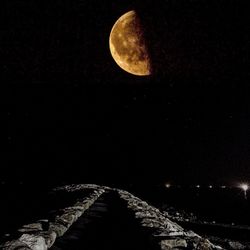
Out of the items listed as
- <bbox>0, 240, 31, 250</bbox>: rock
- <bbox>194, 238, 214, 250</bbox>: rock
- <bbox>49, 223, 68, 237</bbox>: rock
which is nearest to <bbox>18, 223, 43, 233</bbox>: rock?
<bbox>49, 223, 68, 237</bbox>: rock

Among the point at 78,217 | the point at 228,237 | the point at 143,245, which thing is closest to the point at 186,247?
the point at 143,245

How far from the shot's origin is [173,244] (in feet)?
11.1

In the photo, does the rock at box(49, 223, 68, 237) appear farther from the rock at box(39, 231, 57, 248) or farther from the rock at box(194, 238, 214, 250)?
the rock at box(194, 238, 214, 250)

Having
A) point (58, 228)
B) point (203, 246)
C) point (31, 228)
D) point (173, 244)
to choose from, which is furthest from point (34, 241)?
point (203, 246)

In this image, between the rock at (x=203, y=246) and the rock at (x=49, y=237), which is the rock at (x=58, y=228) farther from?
the rock at (x=203, y=246)

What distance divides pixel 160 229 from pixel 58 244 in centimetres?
154

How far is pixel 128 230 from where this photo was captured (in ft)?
16.2

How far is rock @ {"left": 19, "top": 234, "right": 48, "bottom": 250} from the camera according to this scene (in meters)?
2.85

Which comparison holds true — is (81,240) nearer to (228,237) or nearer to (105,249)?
(105,249)

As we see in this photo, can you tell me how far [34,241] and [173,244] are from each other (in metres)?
1.64

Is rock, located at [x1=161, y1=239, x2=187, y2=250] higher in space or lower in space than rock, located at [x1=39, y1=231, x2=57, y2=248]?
lower

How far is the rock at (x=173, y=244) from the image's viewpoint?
10.8ft

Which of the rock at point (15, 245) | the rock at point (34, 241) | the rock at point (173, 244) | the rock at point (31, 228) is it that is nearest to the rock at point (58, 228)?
the rock at point (31, 228)

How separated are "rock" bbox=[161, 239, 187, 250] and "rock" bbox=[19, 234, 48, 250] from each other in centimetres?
137
